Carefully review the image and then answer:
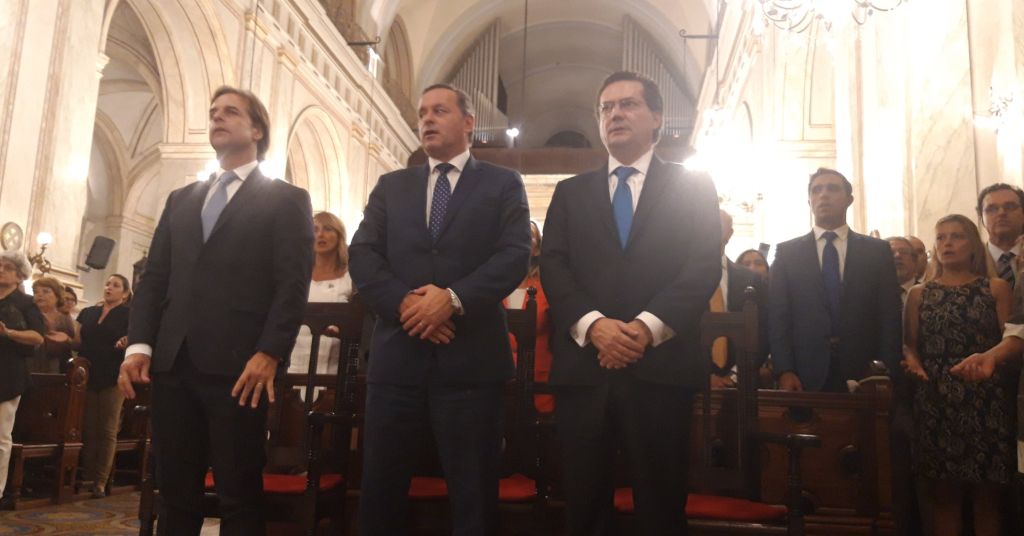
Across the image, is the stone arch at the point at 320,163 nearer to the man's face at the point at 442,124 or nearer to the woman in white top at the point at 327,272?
the woman in white top at the point at 327,272

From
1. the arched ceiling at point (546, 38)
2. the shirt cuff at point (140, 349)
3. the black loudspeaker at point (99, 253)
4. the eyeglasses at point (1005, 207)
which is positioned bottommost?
the shirt cuff at point (140, 349)

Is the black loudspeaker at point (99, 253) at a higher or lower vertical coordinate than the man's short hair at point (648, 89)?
higher

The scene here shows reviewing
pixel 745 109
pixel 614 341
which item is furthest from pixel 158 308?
pixel 745 109

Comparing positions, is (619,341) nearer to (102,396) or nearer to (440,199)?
(440,199)

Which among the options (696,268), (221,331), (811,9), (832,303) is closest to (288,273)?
(221,331)

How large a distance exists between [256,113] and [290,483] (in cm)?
111

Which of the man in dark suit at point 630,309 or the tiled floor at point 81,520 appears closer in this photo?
the man in dark suit at point 630,309

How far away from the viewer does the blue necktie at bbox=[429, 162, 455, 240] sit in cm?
224

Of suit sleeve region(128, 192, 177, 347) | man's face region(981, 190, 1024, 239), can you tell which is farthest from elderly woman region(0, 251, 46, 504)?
man's face region(981, 190, 1024, 239)

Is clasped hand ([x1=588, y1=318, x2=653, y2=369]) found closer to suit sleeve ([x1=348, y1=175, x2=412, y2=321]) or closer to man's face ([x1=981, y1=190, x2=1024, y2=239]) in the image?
suit sleeve ([x1=348, y1=175, x2=412, y2=321])

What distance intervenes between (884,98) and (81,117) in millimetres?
6102

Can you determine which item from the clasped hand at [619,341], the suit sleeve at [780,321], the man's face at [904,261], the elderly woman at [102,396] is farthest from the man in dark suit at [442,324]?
the elderly woman at [102,396]

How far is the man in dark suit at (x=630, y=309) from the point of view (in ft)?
6.46

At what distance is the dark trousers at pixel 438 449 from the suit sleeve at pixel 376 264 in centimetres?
21
